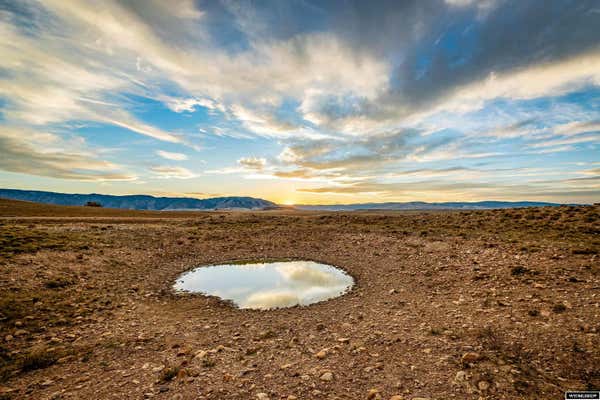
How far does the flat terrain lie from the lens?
7234mm

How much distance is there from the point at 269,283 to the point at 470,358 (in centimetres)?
1401

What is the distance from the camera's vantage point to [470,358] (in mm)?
7742

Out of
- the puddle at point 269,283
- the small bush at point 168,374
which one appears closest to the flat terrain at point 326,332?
the small bush at point 168,374

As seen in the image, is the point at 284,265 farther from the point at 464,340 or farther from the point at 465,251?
the point at 464,340

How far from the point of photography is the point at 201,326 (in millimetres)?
11930

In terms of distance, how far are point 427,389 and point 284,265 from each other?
18777 millimetres

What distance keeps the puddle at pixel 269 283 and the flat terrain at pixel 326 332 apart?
51.2 inches

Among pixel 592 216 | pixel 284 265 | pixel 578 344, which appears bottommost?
pixel 284 265

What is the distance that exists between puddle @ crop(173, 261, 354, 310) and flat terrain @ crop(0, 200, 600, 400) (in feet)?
4.26

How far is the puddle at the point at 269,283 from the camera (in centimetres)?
1620

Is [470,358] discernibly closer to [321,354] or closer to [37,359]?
[321,354]

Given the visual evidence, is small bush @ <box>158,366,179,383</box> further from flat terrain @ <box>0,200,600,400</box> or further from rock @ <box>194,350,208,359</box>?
rock @ <box>194,350,208,359</box>

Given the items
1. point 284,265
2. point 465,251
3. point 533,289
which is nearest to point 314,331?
point 533,289

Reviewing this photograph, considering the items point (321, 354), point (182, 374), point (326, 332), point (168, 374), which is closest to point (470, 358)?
point (321, 354)
